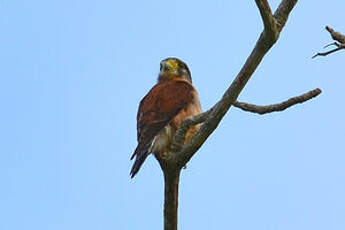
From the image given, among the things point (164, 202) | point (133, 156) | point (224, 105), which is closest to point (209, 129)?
point (224, 105)

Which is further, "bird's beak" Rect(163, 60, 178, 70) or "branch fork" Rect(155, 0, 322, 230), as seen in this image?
"bird's beak" Rect(163, 60, 178, 70)

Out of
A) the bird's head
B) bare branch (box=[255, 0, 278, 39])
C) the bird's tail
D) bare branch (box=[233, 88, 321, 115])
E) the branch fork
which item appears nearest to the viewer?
bare branch (box=[255, 0, 278, 39])

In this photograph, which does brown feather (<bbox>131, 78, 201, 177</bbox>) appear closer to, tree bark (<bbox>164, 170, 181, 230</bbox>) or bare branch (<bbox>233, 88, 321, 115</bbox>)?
tree bark (<bbox>164, 170, 181, 230</bbox>)

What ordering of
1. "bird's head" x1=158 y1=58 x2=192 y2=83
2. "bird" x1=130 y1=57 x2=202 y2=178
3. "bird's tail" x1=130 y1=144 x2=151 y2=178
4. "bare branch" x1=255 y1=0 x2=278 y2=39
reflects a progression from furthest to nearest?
"bird's head" x1=158 y1=58 x2=192 y2=83
"bird" x1=130 y1=57 x2=202 y2=178
"bird's tail" x1=130 y1=144 x2=151 y2=178
"bare branch" x1=255 y1=0 x2=278 y2=39

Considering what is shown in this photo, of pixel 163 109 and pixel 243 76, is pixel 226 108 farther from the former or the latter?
pixel 163 109

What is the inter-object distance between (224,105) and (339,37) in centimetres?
70

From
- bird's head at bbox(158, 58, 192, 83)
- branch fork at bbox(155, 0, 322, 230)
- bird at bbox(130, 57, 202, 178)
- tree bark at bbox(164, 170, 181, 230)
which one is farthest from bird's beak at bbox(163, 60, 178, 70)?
tree bark at bbox(164, 170, 181, 230)

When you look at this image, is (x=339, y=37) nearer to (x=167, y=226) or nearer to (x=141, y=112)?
(x=167, y=226)

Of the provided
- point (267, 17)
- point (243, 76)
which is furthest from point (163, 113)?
point (267, 17)

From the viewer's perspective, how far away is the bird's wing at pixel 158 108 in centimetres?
560

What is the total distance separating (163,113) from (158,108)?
9 centimetres

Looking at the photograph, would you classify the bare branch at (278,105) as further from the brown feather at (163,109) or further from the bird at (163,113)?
the brown feather at (163,109)

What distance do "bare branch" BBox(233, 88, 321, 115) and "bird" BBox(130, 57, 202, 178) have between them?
3.75 feet

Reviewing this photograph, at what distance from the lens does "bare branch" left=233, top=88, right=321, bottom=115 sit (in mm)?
3713
